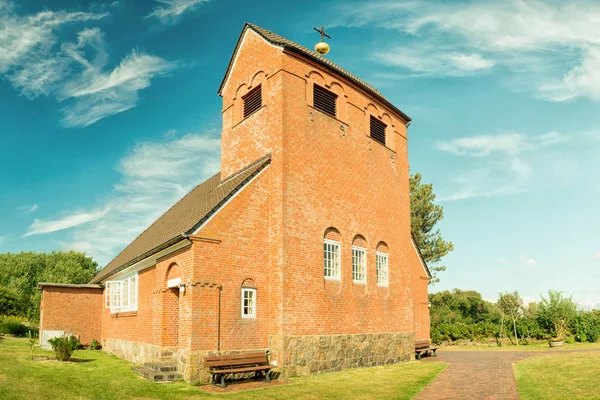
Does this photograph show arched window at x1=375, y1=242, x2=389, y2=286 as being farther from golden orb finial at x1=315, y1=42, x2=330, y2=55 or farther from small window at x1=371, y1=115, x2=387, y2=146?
golden orb finial at x1=315, y1=42, x2=330, y2=55

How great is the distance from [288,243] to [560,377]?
30.6 feet

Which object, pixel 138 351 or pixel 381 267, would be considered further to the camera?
pixel 381 267

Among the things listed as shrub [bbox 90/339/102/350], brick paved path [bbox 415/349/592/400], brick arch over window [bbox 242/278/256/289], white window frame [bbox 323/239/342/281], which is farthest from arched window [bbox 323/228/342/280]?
shrub [bbox 90/339/102/350]

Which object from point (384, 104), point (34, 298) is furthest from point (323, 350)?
point (34, 298)

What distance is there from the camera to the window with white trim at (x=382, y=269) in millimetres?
20447

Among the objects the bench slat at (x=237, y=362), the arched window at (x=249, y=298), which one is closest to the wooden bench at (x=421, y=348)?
the bench slat at (x=237, y=362)

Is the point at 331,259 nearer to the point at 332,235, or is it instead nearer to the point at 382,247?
the point at 332,235

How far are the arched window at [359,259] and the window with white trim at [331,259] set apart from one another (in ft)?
3.76

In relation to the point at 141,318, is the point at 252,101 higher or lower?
higher

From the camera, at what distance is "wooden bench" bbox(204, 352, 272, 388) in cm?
1359

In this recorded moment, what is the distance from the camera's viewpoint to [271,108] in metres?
17.5

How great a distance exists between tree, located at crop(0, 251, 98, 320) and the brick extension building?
34.0m

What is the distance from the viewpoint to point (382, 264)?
68.3ft

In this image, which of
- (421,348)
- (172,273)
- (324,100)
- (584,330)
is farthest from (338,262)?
(584,330)
